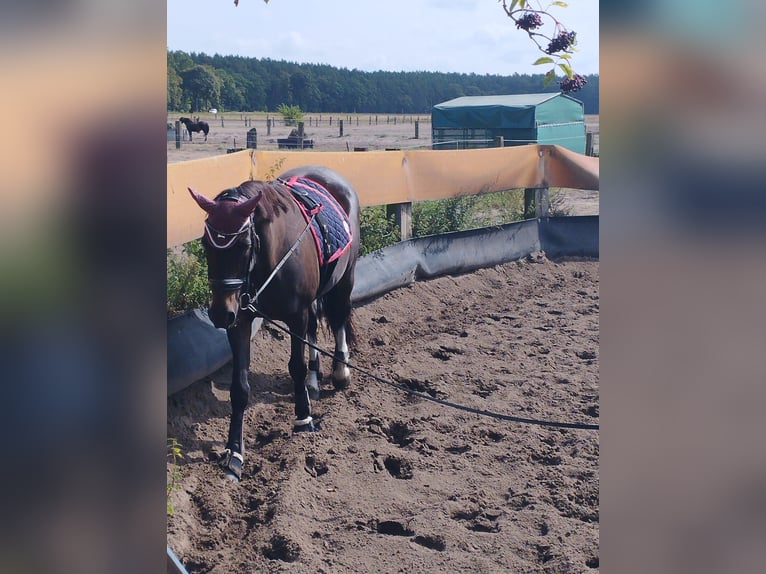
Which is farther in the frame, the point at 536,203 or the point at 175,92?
the point at 175,92

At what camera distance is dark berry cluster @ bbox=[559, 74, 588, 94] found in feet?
6.99

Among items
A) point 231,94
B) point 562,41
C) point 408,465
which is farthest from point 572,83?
point 231,94

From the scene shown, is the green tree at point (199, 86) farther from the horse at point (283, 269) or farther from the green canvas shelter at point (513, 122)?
the horse at point (283, 269)

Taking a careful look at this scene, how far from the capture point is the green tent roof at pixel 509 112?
26891mm

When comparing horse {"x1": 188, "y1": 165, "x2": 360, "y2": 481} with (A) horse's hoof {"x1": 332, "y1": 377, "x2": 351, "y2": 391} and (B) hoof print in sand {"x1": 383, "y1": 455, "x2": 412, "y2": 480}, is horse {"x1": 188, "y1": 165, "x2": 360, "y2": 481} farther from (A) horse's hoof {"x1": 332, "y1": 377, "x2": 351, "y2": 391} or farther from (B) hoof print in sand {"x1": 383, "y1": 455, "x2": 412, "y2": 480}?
(B) hoof print in sand {"x1": 383, "y1": 455, "x2": 412, "y2": 480}

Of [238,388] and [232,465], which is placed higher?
[238,388]

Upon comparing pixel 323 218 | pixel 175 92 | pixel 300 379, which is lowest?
pixel 300 379

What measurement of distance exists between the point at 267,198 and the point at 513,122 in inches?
906

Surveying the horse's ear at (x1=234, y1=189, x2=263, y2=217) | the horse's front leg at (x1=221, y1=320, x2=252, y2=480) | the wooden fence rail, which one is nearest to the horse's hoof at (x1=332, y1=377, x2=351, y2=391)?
the horse's front leg at (x1=221, y1=320, x2=252, y2=480)

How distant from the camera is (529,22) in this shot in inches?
83.9
